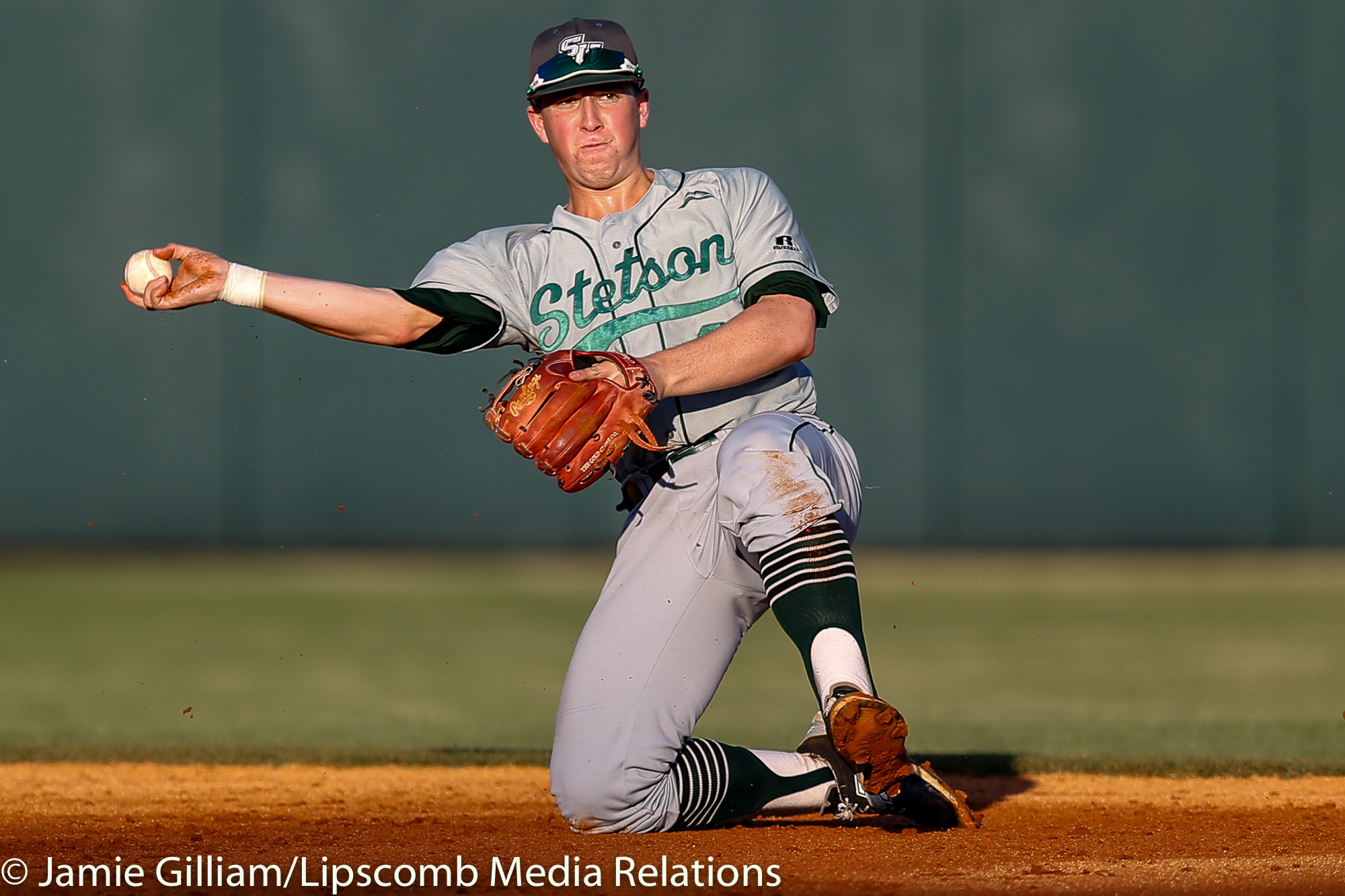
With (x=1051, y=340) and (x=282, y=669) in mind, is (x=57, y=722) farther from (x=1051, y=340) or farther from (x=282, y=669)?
(x=1051, y=340)

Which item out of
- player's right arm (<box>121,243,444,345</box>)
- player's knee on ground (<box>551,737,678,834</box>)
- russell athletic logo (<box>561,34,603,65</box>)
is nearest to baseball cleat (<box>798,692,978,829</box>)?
player's knee on ground (<box>551,737,678,834</box>)

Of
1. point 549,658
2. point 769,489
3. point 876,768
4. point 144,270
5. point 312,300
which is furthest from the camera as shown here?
point 549,658

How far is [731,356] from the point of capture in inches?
119

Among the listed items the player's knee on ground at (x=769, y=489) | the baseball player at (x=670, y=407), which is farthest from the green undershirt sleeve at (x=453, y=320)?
the player's knee on ground at (x=769, y=489)

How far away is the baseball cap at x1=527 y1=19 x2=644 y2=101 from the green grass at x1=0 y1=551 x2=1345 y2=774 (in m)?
1.98

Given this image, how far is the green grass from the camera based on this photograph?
4953 millimetres

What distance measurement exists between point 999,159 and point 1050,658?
4478 mm

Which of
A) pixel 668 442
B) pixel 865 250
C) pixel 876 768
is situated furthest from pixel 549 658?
pixel 865 250

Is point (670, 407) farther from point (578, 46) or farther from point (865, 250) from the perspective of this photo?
point (865, 250)

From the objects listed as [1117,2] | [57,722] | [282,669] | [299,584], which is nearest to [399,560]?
[299,584]

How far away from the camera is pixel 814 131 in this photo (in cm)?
1087

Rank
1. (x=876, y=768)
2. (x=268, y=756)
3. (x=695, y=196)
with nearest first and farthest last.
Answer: (x=876, y=768), (x=695, y=196), (x=268, y=756)

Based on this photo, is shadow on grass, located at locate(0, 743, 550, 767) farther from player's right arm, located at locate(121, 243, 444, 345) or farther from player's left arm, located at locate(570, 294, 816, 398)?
player's left arm, located at locate(570, 294, 816, 398)

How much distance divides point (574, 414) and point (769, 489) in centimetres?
40
